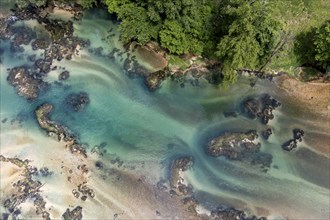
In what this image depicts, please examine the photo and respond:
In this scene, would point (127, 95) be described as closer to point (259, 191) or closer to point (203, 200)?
point (203, 200)

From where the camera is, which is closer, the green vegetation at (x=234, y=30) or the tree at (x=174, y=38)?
the green vegetation at (x=234, y=30)

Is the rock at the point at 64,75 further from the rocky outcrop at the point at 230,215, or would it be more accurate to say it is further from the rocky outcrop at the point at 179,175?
the rocky outcrop at the point at 230,215

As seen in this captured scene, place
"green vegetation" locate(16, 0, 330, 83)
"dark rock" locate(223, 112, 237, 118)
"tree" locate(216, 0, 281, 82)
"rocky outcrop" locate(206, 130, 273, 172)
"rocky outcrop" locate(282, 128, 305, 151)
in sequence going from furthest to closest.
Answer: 1. "dark rock" locate(223, 112, 237, 118)
2. "rocky outcrop" locate(282, 128, 305, 151)
3. "rocky outcrop" locate(206, 130, 273, 172)
4. "green vegetation" locate(16, 0, 330, 83)
5. "tree" locate(216, 0, 281, 82)

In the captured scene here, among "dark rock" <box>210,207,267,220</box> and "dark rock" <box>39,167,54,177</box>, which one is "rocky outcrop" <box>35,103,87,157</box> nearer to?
"dark rock" <box>39,167,54,177</box>

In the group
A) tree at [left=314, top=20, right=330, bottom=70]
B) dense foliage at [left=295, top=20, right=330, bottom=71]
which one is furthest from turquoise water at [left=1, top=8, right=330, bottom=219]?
tree at [left=314, top=20, right=330, bottom=70]

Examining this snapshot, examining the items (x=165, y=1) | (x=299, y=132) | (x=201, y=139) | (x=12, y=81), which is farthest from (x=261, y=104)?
(x=12, y=81)

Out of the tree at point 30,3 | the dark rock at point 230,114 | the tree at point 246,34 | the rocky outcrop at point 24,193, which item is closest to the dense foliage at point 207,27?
the tree at point 246,34
